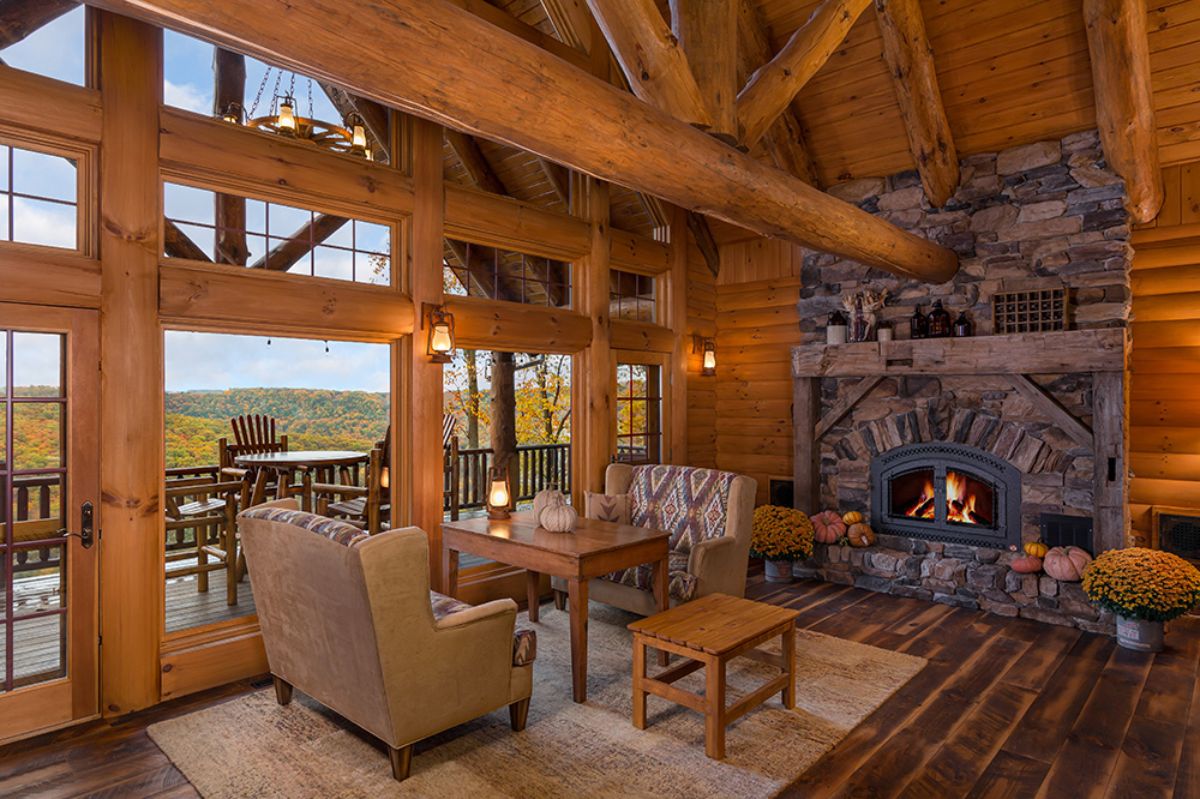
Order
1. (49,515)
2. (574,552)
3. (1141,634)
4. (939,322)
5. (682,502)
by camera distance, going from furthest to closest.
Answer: (939,322)
(682,502)
(1141,634)
(574,552)
(49,515)

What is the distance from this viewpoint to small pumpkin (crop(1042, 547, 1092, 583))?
4730 millimetres

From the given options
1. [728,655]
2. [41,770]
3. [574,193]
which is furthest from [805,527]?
[41,770]

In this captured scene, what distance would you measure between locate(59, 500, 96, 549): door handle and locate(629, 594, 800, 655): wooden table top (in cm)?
257

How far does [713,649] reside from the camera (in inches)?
117

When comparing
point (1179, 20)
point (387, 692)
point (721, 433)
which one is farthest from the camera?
point (721, 433)

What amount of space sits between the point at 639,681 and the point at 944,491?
11.6 ft

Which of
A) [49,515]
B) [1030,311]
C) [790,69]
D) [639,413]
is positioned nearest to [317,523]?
[49,515]

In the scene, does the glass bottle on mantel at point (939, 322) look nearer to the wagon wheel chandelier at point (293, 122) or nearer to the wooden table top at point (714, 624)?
the wooden table top at point (714, 624)

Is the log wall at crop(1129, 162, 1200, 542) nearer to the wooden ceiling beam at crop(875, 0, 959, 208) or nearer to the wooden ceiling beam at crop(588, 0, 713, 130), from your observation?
the wooden ceiling beam at crop(875, 0, 959, 208)

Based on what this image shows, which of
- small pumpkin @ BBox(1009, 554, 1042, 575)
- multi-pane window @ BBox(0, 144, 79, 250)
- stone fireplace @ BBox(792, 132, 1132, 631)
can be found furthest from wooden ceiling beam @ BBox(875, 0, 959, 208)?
multi-pane window @ BBox(0, 144, 79, 250)

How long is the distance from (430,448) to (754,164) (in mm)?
2587

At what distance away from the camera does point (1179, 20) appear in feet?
14.2

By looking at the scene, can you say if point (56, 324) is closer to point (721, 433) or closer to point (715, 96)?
point (715, 96)

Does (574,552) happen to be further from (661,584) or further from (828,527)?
(828,527)
